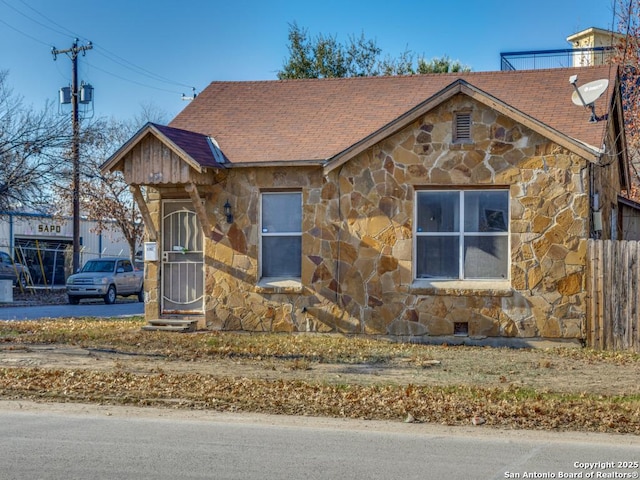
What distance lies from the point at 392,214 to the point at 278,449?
357 inches

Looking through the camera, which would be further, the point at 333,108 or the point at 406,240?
the point at 333,108

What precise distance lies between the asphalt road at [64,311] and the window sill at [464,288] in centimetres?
1078

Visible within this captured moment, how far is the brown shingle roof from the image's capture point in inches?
682

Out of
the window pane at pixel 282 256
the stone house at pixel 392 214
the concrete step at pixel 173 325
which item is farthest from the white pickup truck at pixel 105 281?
the window pane at pixel 282 256

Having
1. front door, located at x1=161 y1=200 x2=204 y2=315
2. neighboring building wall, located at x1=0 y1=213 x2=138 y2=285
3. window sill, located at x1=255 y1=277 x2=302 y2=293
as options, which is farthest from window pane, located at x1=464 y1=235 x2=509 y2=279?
neighboring building wall, located at x1=0 y1=213 x2=138 y2=285

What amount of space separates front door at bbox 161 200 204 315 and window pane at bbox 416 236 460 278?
15.5ft

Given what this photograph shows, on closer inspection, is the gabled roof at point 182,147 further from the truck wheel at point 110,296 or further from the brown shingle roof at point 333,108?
the truck wheel at point 110,296

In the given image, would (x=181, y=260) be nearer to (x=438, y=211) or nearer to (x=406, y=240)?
(x=406, y=240)

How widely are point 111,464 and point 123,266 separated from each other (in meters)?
25.0

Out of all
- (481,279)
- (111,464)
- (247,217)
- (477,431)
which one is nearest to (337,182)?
(247,217)

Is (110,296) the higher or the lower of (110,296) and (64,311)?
the higher

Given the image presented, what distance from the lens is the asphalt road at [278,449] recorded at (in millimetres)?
7152

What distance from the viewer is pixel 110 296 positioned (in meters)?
30.6

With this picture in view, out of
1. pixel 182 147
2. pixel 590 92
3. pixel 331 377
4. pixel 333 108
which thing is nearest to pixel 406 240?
Result: pixel 333 108
